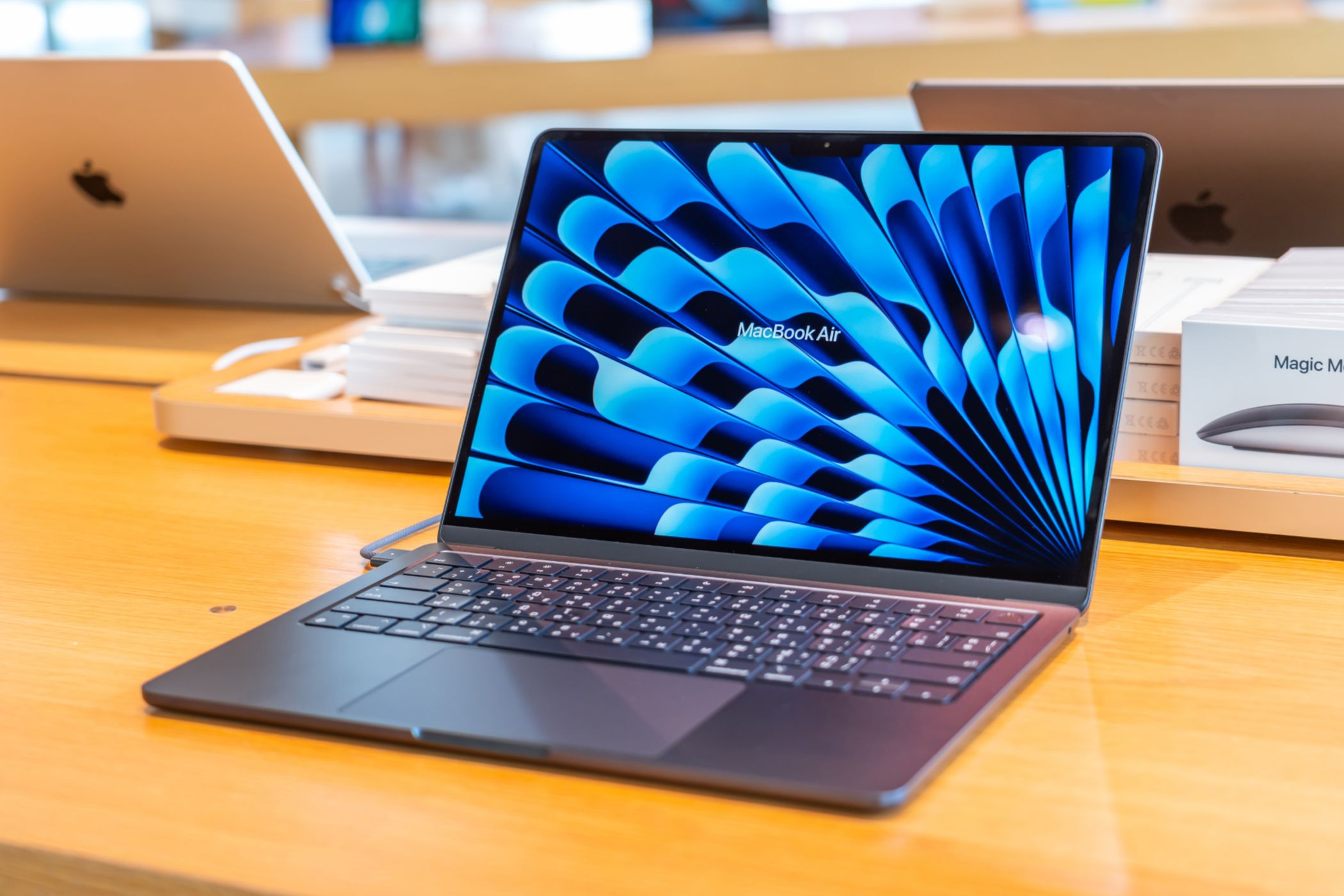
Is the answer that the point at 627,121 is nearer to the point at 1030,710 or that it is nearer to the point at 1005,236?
the point at 1005,236

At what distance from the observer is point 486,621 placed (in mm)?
673

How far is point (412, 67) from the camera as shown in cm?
285

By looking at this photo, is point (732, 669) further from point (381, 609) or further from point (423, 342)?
point (423, 342)

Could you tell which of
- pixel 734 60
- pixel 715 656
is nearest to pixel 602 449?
pixel 715 656

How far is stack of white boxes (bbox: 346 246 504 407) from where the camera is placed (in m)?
1.07

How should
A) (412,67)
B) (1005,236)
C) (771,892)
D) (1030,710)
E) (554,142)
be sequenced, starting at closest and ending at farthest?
(771,892) → (1030,710) → (1005,236) → (554,142) → (412,67)

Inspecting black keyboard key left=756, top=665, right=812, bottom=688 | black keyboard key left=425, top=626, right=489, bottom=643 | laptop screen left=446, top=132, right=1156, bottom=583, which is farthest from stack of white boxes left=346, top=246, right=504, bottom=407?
black keyboard key left=756, top=665, right=812, bottom=688

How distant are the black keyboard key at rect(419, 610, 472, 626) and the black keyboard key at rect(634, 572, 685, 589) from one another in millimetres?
99

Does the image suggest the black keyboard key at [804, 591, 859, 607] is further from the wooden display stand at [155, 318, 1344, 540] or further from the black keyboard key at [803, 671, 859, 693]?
the wooden display stand at [155, 318, 1344, 540]

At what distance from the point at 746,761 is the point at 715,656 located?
9 cm

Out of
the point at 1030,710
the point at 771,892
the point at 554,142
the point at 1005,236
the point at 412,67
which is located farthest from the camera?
the point at 412,67

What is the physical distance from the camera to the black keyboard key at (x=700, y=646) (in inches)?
24.5

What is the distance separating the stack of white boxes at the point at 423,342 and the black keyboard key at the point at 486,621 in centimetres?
40

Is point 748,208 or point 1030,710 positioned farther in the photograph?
point 748,208
